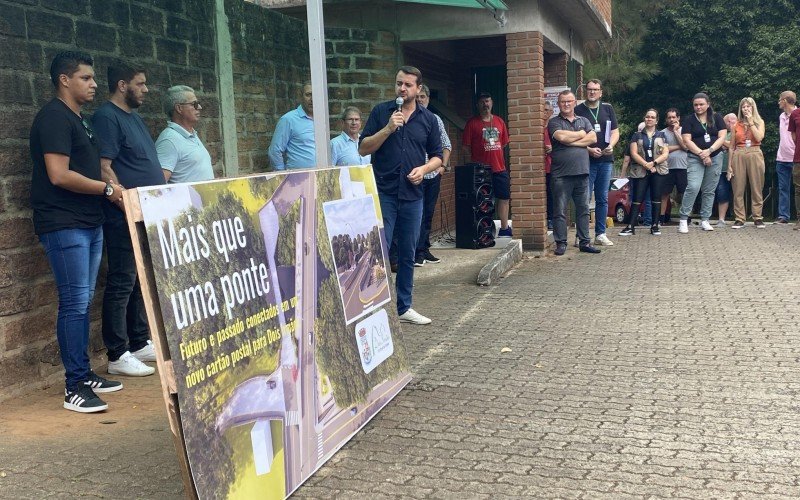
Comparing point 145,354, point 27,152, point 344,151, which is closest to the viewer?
point 27,152

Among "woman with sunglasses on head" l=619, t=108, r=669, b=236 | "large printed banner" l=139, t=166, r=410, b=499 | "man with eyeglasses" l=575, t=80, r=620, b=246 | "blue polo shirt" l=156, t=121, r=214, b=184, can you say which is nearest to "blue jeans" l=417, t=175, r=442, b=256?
"man with eyeglasses" l=575, t=80, r=620, b=246

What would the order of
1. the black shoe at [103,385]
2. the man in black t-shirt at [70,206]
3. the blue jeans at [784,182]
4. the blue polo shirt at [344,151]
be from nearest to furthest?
the man in black t-shirt at [70,206] < the black shoe at [103,385] < the blue polo shirt at [344,151] < the blue jeans at [784,182]

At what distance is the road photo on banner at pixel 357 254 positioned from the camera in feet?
15.8

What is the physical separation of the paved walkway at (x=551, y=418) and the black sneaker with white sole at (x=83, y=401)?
7 cm

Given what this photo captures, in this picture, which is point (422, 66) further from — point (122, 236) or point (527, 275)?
point (122, 236)

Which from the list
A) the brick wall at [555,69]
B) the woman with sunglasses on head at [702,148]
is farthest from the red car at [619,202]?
the brick wall at [555,69]

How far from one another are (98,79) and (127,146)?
→ 0.76 metres

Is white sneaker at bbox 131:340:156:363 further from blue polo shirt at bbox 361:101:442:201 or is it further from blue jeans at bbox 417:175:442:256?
blue jeans at bbox 417:175:442:256

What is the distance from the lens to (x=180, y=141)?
6328 millimetres

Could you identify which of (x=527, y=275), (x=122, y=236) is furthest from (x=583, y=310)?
(x=122, y=236)

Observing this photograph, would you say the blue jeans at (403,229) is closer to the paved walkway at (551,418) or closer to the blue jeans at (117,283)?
the paved walkway at (551,418)

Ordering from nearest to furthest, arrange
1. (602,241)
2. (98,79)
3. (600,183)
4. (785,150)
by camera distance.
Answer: (98,79) < (600,183) < (602,241) < (785,150)

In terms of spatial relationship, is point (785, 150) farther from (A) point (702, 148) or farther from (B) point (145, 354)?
(B) point (145, 354)

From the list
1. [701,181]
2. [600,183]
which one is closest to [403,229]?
[600,183]
